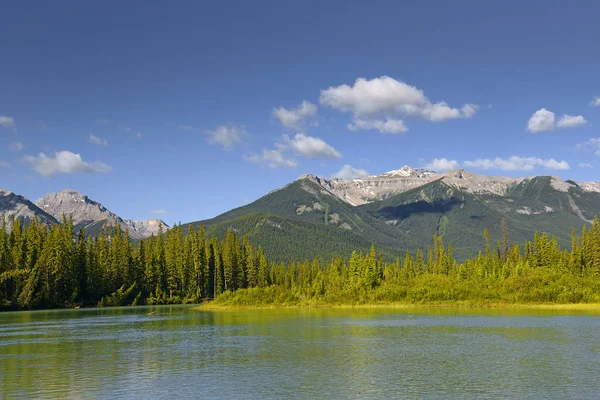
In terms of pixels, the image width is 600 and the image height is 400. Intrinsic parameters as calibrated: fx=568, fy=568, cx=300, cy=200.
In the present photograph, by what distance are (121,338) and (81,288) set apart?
109518 millimetres

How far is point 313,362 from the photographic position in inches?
1941

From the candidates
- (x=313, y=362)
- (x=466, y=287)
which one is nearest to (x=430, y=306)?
(x=466, y=287)

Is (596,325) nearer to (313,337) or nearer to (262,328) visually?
(313,337)

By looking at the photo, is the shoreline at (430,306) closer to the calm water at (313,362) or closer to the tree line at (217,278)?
the tree line at (217,278)

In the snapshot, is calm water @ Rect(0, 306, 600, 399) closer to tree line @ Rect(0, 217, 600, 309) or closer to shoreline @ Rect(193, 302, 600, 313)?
shoreline @ Rect(193, 302, 600, 313)

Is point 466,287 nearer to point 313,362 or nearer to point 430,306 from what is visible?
point 430,306

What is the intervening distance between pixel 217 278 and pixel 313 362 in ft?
498

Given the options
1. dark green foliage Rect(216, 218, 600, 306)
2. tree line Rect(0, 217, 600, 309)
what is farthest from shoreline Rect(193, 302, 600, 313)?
tree line Rect(0, 217, 600, 309)

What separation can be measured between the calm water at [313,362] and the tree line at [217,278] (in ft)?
174

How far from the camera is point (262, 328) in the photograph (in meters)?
82.2

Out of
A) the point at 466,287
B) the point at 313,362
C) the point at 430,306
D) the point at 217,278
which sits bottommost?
the point at 430,306

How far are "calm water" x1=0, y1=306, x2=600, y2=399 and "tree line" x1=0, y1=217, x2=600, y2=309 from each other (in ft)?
174

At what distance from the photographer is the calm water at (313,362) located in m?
38.2

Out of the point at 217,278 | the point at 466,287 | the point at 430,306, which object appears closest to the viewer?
the point at 430,306
